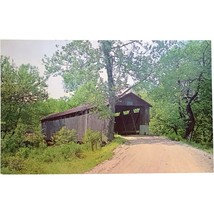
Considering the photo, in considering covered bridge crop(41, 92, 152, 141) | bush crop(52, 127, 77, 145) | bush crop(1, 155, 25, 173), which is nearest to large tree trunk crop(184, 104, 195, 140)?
covered bridge crop(41, 92, 152, 141)

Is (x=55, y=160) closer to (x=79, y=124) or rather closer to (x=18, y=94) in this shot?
(x=79, y=124)

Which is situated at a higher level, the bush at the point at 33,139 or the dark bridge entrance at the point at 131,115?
the dark bridge entrance at the point at 131,115

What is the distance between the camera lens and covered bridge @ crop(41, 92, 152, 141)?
8.86 ft

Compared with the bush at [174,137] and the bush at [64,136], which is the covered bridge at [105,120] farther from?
the bush at [174,137]

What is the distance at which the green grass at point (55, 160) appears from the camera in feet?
8.61

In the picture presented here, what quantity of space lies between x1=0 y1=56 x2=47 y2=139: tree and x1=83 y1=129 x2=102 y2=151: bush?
0.36 metres

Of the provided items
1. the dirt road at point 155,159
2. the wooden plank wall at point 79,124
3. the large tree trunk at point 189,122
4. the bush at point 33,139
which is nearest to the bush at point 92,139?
the wooden plank wall at point 79,124

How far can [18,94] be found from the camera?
2.71 m

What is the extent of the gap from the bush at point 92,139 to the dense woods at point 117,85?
9 centimetres
